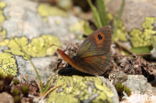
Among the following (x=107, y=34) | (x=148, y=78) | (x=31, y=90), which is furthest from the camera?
(x=148, y=78)

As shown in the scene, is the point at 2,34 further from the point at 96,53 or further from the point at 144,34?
the point at 144,34

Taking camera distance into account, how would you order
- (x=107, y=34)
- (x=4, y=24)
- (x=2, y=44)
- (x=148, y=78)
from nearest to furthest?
(x=107, y=34) < (x=148, y=78) < (x=2, y=44) < (x=4, y=24)

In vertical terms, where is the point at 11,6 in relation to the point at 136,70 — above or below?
above

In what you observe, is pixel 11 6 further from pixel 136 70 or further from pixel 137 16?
pixel 136 70

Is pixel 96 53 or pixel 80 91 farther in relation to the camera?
pixel 96 53

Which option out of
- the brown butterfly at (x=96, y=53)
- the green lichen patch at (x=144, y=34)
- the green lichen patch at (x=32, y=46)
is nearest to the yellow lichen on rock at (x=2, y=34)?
the green lichen patch at (x=32, y=46)

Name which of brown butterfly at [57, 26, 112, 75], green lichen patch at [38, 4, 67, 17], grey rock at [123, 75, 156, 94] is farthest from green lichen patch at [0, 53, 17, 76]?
green lichen patch at [38, 4, 67, 17]

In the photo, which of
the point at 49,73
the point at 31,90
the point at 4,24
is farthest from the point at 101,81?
the point at 4,24

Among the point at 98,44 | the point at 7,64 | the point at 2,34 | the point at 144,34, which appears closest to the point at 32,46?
the point at 2,34

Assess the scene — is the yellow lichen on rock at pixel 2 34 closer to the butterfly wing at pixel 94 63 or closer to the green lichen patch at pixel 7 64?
the green lichen patch at pixel 7 64
